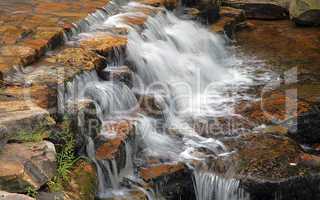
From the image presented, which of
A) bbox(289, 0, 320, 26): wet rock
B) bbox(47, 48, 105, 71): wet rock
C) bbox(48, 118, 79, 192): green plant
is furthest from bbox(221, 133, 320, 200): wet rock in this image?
bbox(289, 0, 320, 26): wet rock

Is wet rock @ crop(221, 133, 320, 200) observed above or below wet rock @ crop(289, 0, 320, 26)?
below

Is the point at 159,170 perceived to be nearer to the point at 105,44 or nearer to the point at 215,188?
the point at 215,188

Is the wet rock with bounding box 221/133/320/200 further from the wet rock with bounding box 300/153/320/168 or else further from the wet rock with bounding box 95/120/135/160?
the wet rock with bounding box 95/120/135/160

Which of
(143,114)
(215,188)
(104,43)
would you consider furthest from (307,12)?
(215,188)

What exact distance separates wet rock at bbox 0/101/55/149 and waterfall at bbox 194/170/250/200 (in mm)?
1944

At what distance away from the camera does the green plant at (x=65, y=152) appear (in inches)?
210

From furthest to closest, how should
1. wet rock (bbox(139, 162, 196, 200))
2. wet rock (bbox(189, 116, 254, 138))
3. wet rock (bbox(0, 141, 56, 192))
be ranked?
1. wet rock (bbox(189, 116, 254, 138))
2. wet rock (bbox(139, 162, 196, 200))
3. wet rock (bbox(0, 141, 56, 192))

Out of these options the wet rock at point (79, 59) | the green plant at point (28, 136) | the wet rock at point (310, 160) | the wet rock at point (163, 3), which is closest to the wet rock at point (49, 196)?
the green plant at point (28, 136)

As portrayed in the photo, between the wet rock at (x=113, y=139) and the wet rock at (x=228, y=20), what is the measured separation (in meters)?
5.66

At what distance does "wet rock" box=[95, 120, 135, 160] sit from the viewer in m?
6.20

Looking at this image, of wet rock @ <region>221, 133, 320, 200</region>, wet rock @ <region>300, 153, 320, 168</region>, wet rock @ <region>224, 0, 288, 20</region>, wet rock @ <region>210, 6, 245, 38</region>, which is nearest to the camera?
wet rock @ <region>221, 133, 320, 200</region>

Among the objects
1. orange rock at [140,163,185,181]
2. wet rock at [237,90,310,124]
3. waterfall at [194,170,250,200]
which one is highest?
wet rock at [237,90,310,124]

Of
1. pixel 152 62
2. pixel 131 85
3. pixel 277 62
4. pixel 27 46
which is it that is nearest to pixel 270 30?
pixel 277 62

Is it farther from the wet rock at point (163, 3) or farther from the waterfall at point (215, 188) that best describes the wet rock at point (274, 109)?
the wet rock at point (163, 3)
